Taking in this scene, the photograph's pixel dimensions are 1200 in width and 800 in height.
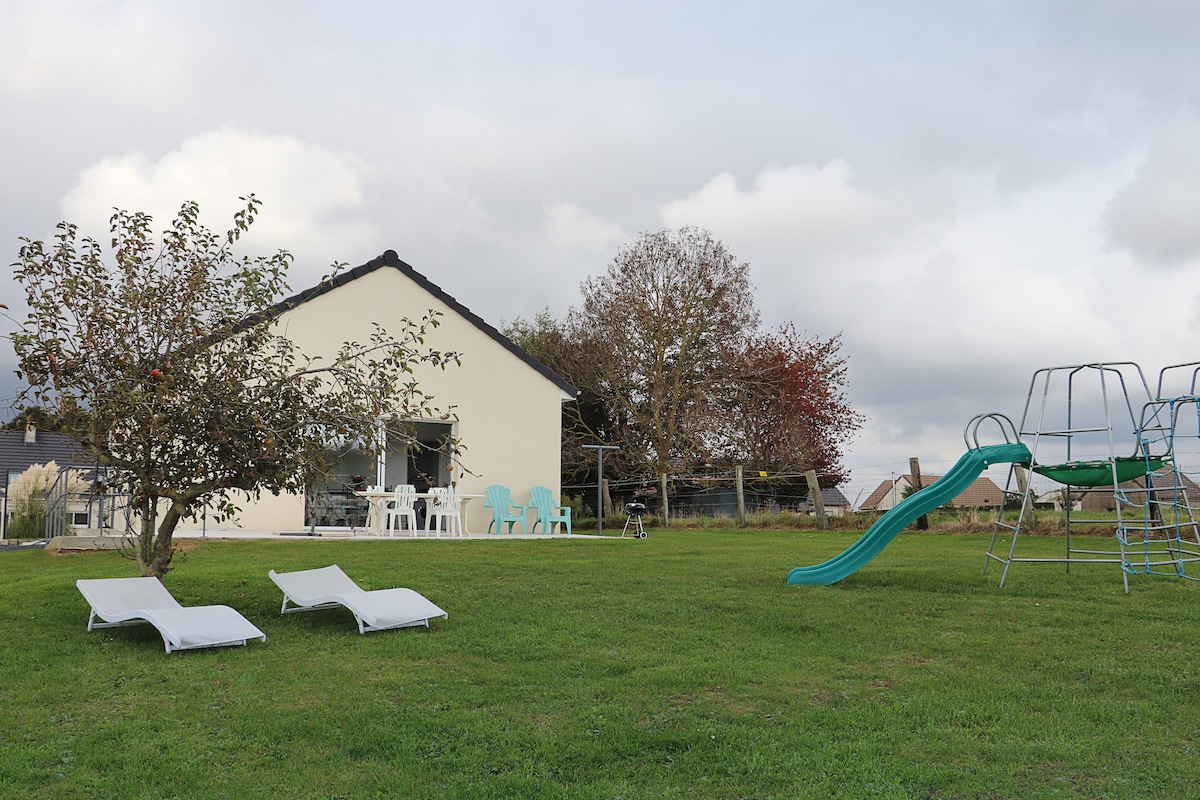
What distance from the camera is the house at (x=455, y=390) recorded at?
1628cm

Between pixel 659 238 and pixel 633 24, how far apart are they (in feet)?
40.8

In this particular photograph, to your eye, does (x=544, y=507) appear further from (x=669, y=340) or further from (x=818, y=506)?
(x=669, y=340)

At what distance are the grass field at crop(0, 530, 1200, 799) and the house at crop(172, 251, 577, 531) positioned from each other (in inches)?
325

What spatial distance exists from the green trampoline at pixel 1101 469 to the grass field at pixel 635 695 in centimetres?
94

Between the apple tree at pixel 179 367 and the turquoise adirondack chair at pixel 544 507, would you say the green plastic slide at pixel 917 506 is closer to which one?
the apple tree at pixel 179 367

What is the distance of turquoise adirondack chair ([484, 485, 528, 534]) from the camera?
16.6 metres

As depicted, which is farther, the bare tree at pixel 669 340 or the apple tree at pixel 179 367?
the bare tree at pixel 669 340

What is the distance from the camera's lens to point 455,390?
680 inches

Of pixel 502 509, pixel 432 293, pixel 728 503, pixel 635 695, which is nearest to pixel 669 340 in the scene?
pixel 728 503

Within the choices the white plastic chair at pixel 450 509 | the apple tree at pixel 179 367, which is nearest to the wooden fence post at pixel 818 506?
the white plastic chair at pixel 450 509

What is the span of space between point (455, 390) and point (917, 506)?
418 inches

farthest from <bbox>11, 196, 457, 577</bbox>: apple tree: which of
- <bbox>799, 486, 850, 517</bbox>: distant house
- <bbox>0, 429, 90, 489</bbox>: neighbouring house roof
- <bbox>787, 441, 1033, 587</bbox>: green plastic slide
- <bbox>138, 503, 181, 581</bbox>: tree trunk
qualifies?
<bbox>0, 429, 90, 489</bbox>: neighbouring house roof

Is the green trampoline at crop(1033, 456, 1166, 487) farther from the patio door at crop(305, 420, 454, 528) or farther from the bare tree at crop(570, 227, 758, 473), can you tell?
the bare tree at crop(570, 227, 758, 473)

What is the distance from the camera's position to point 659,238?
25328 mm
